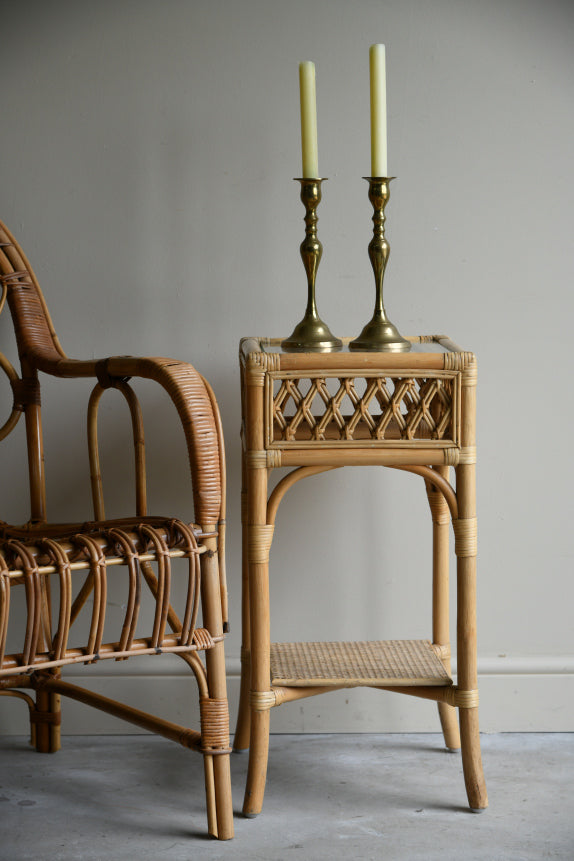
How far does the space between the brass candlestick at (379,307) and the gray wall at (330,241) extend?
0.24 m

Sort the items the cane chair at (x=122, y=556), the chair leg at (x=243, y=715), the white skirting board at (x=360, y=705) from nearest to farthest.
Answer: the cane chair at (x=122, y=556) < the chair leg at (x=243, y=715) < the white skirting board at (x=360, y=705)

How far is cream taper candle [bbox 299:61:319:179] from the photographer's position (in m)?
1.37

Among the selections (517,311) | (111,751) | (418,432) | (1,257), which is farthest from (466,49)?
(111,751)

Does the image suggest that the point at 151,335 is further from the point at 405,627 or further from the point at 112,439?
the point at 405,627

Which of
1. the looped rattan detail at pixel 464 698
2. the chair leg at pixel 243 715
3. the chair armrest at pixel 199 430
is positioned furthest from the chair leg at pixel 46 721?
the looped rattan detail at pixel 464 698

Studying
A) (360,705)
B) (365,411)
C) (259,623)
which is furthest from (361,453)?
(360,705)

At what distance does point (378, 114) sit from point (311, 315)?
315 mm

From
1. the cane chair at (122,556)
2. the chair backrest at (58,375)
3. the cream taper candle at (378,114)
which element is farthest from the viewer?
the cream taper candle at (378,114)

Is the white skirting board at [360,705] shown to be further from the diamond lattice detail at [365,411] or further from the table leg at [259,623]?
the diamond lattice detail at [365,411]

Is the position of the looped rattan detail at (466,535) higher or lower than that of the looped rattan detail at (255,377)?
lower

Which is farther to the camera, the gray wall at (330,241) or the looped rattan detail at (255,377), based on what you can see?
the gray wall at (330,241)

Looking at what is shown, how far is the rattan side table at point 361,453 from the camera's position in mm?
1276

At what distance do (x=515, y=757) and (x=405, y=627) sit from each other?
0.29 m

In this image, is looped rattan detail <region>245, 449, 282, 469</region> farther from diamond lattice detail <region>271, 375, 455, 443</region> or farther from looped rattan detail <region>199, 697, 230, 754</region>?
looped rattan detail <region>199, 697, 230, 754</region>
